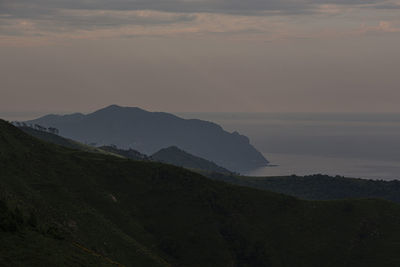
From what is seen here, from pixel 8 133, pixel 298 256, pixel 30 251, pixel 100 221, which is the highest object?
pixel 8 133

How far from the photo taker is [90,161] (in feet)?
512

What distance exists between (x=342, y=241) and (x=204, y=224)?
38050mm

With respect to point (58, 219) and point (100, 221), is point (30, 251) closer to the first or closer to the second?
point (58, 219)

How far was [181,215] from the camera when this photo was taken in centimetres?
13938

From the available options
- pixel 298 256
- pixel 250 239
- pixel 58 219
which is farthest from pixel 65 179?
pixel 298 256

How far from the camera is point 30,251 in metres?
51.8

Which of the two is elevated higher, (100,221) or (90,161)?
(90,161)

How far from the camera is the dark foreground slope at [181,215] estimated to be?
4316 inches

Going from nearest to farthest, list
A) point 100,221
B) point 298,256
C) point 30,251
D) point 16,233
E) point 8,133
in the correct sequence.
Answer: point 30,251
point 16,233
point 100,221
point 298,256
point 8,133

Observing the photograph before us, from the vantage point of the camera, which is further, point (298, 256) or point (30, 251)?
point (298, 256)

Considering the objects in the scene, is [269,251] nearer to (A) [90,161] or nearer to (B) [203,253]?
(B) [203,253]

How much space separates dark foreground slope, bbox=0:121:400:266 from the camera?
10962 cm

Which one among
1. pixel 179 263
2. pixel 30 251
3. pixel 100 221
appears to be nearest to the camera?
pixel 30 251

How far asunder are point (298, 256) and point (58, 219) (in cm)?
6393
